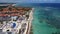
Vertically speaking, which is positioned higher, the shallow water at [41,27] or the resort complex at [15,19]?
the resort complex at [15,19]

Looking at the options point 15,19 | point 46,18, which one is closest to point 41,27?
point 46,18

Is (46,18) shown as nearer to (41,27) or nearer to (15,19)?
(41,27)

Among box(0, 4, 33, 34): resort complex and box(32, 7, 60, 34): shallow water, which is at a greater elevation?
box(0, 4, 33, 34): resort complex

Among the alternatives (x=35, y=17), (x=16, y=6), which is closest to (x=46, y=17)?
(x=35, y=17)

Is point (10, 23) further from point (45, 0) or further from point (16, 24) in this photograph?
point (45, 0)

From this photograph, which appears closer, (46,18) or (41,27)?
(41,27)
